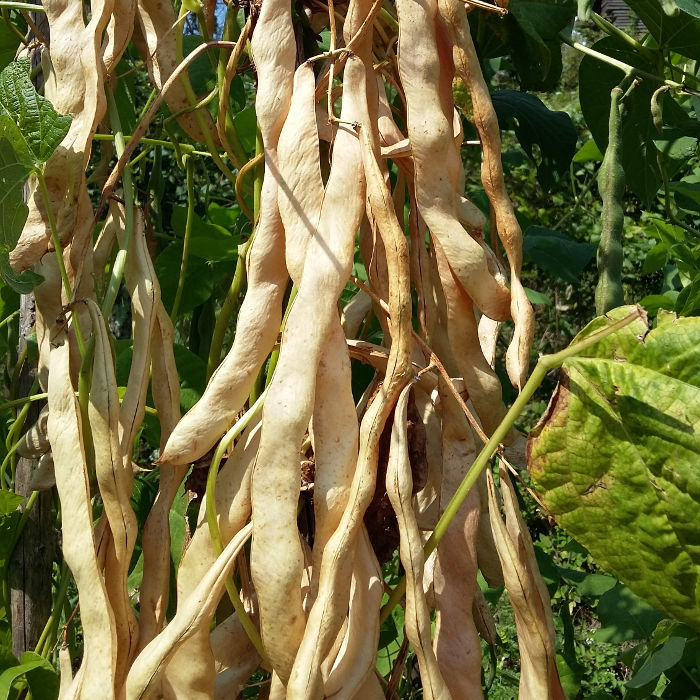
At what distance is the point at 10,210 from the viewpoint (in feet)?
1.96

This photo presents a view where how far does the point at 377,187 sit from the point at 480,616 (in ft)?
1.07

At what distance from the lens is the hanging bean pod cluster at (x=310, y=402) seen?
49cm

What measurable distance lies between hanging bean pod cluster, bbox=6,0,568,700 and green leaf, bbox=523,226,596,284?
81cm

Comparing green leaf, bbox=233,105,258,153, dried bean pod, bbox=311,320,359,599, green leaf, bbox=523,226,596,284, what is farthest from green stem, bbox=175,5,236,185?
green leaf, bbox=523,226,596,284

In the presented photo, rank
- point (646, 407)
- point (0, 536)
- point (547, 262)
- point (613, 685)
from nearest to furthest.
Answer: point (646, 407)
point (0, 536)
point (547, 262)
point (613, 685)

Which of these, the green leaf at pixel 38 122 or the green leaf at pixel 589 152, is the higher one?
the green leaf at pixel 38 122

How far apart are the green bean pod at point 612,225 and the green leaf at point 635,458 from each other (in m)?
0.14

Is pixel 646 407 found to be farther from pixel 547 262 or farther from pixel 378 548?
pixel 547 262

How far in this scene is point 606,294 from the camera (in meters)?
0.65

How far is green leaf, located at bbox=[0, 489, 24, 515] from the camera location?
2.72 feet

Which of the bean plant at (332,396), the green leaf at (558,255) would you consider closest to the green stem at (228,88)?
the bean plant at (332,396)

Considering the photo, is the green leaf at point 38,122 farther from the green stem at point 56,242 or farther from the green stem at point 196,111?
the green stem at point 196,111

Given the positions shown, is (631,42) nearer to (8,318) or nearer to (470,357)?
(470,357)

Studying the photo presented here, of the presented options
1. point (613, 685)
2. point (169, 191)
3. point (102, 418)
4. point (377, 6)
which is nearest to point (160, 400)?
point (102, 418)
